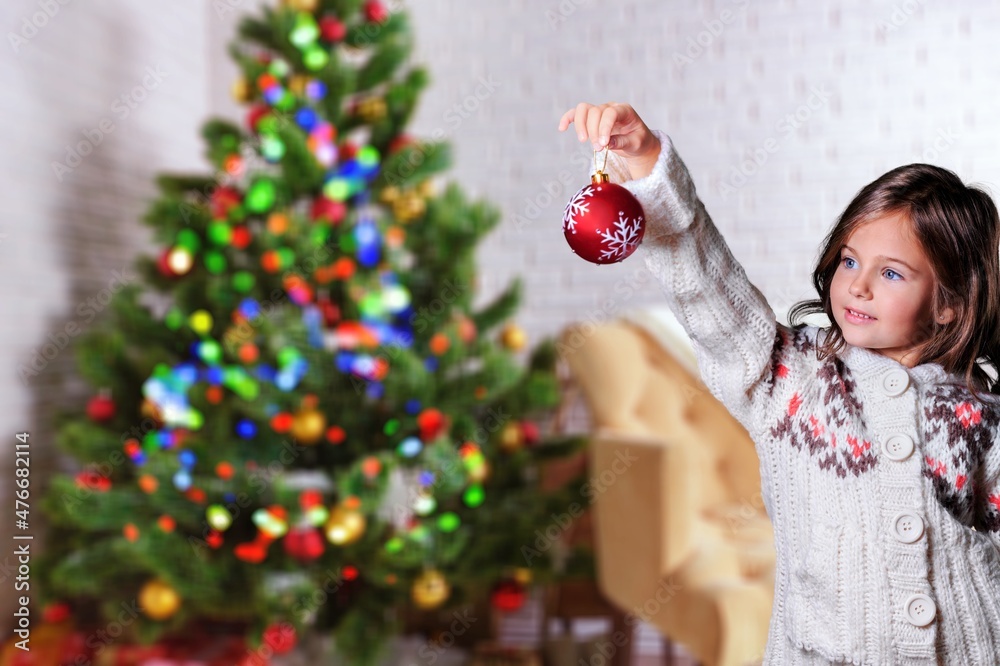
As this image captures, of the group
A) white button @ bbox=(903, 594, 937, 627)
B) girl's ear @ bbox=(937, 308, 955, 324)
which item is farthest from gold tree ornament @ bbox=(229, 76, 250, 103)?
white button @ bbox=(903, 594, 937, 627)

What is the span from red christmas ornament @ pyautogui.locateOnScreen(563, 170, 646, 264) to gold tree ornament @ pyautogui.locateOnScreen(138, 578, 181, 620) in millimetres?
1753

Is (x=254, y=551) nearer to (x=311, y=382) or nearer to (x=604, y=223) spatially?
(x=311, y=382)

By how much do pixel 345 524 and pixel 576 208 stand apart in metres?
1.47

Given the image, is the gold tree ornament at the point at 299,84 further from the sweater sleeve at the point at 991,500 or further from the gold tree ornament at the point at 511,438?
the sweater sleeve at the point at 991,500

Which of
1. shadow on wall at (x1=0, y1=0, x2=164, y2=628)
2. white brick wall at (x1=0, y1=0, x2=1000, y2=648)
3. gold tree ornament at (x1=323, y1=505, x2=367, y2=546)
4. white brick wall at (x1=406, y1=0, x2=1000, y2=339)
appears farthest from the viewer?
white brick wall at (x1=406, y1=0, x2=1000, y2=339)

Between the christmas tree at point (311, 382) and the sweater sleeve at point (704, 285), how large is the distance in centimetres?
124

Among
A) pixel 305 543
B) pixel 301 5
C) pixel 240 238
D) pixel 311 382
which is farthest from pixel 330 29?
pixel 305 543

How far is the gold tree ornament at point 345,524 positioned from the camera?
2107 millimetres

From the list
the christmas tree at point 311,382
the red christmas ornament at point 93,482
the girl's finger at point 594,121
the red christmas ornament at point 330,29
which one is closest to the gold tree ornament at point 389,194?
the christmas tree at point 311,382

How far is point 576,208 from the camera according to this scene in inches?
31.7

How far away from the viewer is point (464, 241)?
7.19 feet

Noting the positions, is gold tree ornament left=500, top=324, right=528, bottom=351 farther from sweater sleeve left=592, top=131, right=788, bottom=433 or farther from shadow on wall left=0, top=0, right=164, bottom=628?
sweater sleeve left=592, top=131, right=788, bottom=433

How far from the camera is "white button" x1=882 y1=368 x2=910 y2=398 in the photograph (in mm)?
888

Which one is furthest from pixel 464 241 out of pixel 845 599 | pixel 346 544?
pixel 845 599
